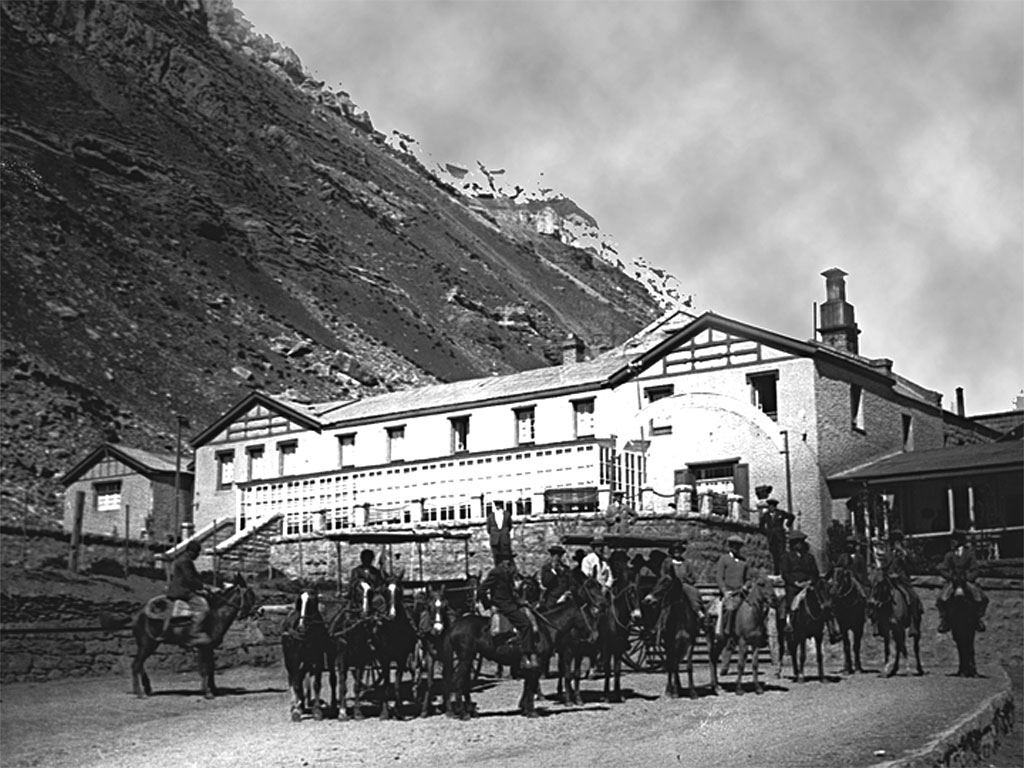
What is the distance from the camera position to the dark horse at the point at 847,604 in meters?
21.9

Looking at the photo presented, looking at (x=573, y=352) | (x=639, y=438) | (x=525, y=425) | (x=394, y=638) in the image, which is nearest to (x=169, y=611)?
(x=394, y=638)

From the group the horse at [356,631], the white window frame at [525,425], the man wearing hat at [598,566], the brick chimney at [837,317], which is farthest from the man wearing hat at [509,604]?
the brick chimney at [837,317]

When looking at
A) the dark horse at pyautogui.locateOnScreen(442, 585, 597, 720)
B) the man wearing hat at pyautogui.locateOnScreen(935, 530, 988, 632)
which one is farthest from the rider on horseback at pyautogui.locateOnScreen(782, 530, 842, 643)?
the dark horse at pyautogui.locateOnScreen(442, 585, 597, 720)

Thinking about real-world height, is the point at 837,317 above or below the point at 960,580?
above

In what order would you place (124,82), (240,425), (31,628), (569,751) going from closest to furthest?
1. (569,751)
2. (31,628)
3. (240,425)
4. (124,82)

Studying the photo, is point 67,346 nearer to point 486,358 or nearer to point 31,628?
point 486,358

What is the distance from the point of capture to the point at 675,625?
20031 millimetres

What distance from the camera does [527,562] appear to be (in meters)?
34.1

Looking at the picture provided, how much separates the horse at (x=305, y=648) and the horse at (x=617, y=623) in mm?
4205

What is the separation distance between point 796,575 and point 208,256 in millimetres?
82894

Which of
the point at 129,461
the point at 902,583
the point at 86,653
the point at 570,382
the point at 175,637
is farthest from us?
the point at 129,461

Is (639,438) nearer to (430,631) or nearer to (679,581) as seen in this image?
(679,581)

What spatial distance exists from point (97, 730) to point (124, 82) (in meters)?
116

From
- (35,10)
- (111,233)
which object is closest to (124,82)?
(35,10)
